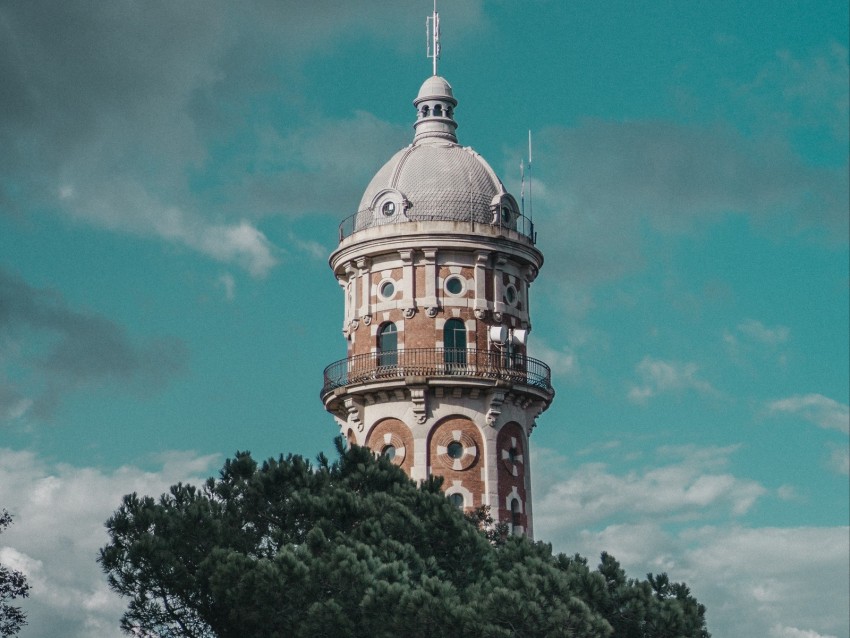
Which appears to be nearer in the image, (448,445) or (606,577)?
(606,577)

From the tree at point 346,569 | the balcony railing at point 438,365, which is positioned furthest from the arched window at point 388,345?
the tree at point 346,569

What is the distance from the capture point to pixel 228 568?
155 ft

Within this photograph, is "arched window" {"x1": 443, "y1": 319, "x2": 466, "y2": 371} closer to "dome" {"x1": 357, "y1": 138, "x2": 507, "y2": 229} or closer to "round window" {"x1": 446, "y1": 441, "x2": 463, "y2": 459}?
"round window" {"x1": 446, "y1": 441, "x2": 463, "y2": 459}

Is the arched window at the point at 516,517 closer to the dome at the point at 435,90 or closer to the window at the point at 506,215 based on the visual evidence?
the window at the point at 506,215

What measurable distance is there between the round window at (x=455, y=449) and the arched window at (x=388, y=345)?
13.7 feet

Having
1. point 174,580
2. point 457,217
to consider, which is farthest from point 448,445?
point 174,580

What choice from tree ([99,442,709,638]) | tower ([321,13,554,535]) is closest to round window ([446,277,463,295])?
tower ([321,13,554,535])

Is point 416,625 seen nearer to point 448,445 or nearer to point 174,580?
point 174,580

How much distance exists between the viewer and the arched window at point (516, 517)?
222 feet

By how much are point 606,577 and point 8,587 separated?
19.0m

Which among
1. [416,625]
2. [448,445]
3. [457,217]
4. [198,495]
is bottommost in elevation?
[416,625]

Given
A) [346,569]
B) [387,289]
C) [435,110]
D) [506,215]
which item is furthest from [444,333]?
[346,569]

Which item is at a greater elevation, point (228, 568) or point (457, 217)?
point (457, 217)

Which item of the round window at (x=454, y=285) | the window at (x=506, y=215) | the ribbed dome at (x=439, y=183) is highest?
the ribbed dome at (x=439, y=183)
